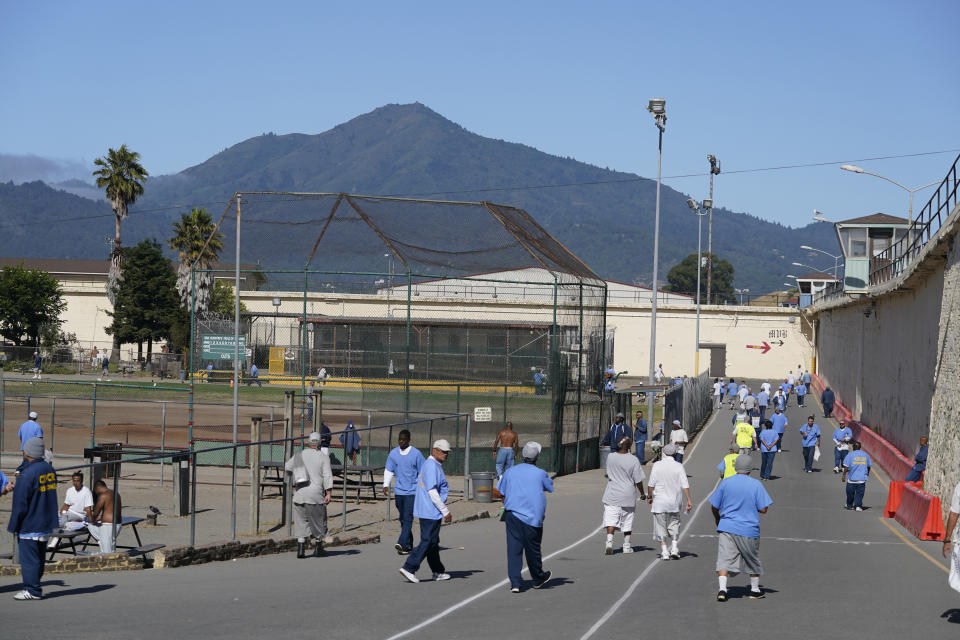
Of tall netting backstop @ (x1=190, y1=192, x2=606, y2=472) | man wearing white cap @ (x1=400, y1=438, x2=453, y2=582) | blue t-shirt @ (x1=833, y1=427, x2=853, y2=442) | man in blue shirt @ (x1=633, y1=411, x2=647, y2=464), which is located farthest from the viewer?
man in blue shirt @ (x1=633, y1=411, x2=647, y2=464)

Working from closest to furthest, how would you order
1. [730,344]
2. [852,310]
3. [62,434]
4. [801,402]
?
[62,434] < [852,310] < [801,402] < [730,344]

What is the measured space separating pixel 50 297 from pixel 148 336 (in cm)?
705

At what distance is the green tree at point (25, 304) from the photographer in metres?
64.0

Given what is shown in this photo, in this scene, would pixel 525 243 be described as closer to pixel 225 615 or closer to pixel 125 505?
pixel 125 505

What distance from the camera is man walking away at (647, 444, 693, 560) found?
14.5m

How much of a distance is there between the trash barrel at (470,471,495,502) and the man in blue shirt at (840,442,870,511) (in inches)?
289

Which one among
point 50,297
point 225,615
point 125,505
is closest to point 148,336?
point 50,297

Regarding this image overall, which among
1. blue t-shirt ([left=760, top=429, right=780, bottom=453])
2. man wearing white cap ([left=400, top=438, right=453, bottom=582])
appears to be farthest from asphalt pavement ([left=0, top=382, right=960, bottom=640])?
blue t-shirt ([left=760, top=429, right=780, bottom=453])

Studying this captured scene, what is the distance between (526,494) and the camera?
1153 cm

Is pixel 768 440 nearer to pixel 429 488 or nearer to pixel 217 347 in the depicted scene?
pixel 217 347

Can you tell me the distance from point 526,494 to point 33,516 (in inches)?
198

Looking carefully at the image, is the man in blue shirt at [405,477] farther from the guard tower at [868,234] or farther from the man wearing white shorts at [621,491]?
the guard tower at [868,234]

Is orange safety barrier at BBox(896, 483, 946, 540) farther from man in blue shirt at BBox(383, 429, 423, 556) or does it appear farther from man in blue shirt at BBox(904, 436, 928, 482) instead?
man in blue shirt at BBox(383, 429, 423, 556)

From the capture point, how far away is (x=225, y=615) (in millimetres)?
9797
